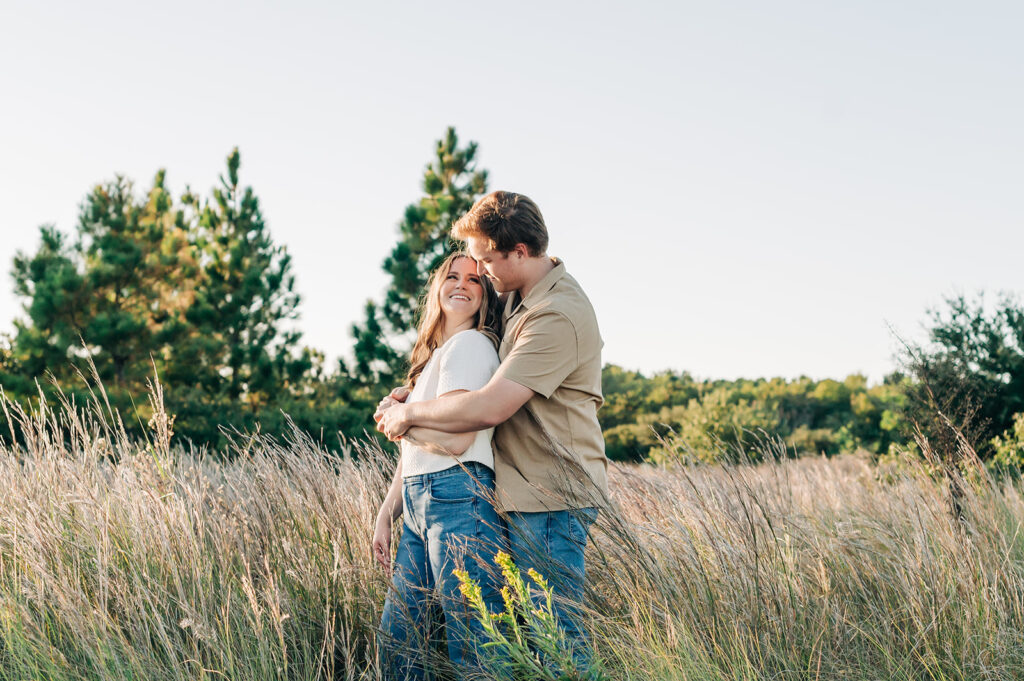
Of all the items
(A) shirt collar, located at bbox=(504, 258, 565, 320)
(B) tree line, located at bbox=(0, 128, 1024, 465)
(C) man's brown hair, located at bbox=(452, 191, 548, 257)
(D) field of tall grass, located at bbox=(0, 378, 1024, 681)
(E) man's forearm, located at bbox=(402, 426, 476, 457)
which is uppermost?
(B) tree line, located at bbox=(0, 128, 1024, 465)

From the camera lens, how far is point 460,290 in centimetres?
316

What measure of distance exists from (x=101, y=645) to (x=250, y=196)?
73.2 ft

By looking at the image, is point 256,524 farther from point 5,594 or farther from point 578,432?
point 578,432

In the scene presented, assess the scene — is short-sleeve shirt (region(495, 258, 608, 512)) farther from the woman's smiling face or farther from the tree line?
the tree line

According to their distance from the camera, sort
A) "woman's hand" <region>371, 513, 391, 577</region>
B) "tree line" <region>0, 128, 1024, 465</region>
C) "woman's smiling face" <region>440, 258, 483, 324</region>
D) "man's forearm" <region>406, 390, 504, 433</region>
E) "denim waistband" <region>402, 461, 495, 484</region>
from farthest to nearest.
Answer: "tree line" <region>0, 128, 1024, 465</region> < "woman's hand" <region>371, 513, 391, 577</region> < "woman's smiling face" <region>440, 258, 483, 324</region> < "denim waistband" <region>402, 461, 495, 484</region> < "man's forearm" <region>406, 390, 504, 433</region>

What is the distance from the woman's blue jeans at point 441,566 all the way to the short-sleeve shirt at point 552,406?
111mm

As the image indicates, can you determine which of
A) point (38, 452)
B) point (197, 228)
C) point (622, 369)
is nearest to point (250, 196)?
point (197, 228)

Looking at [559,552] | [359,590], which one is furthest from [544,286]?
[359,590]

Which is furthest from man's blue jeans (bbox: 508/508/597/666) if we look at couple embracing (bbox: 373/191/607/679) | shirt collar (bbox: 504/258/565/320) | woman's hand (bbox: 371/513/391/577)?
shirt collar (bbox: 504/258/565/320)

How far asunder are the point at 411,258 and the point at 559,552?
18.7 meters

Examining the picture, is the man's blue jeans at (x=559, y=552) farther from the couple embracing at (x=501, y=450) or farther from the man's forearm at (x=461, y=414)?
the man's forearm at (x=461, y=414)

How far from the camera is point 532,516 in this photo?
2.84 metres

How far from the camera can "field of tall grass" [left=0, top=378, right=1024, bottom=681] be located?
273 cm

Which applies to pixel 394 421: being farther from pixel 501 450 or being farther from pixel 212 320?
pixel 212 320
